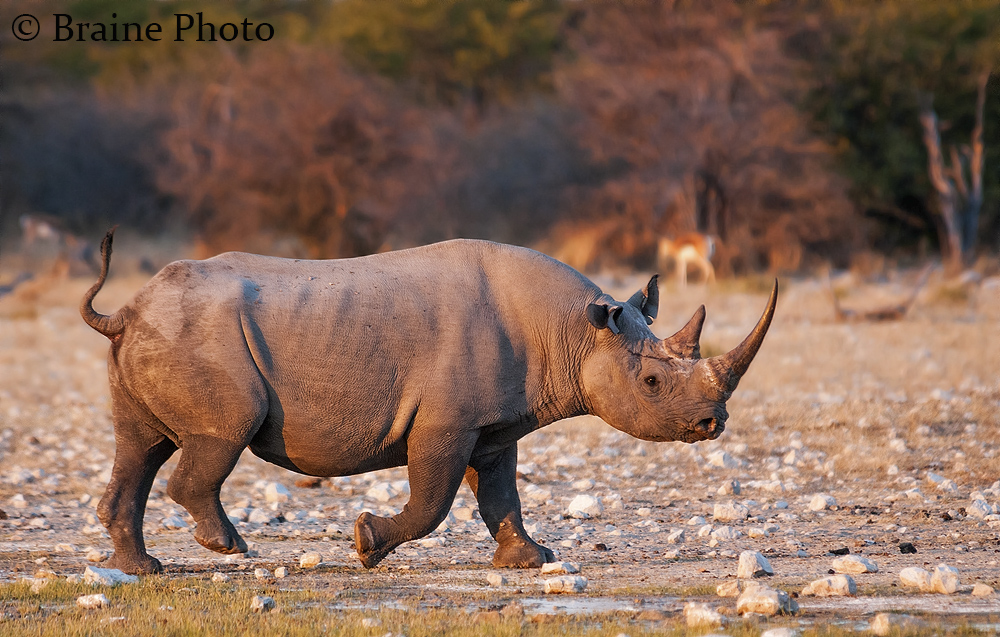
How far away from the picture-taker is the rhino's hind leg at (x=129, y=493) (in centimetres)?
672

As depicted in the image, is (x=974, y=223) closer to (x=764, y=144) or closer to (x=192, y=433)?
(x=764, y=144)

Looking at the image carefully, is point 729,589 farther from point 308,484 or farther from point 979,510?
point 308,484

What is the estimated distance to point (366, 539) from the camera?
659 cm

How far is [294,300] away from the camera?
6633mm

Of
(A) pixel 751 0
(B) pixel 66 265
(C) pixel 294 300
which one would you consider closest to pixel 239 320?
(C) pixel 294 300

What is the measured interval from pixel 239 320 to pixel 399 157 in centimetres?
2044

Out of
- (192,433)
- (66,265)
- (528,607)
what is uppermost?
(66,265)

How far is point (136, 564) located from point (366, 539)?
1198mm

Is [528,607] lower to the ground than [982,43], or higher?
lower

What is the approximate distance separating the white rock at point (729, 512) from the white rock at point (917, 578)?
1995mm

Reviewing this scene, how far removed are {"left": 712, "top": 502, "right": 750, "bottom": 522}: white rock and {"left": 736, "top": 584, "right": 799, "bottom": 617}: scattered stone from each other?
258 cm

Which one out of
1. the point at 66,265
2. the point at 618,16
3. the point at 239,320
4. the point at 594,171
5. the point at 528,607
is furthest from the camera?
the point at 594,171

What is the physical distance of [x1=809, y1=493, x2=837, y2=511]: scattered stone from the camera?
8.55 m

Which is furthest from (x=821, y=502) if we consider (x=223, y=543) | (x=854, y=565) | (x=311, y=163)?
(x=311, y=163)
